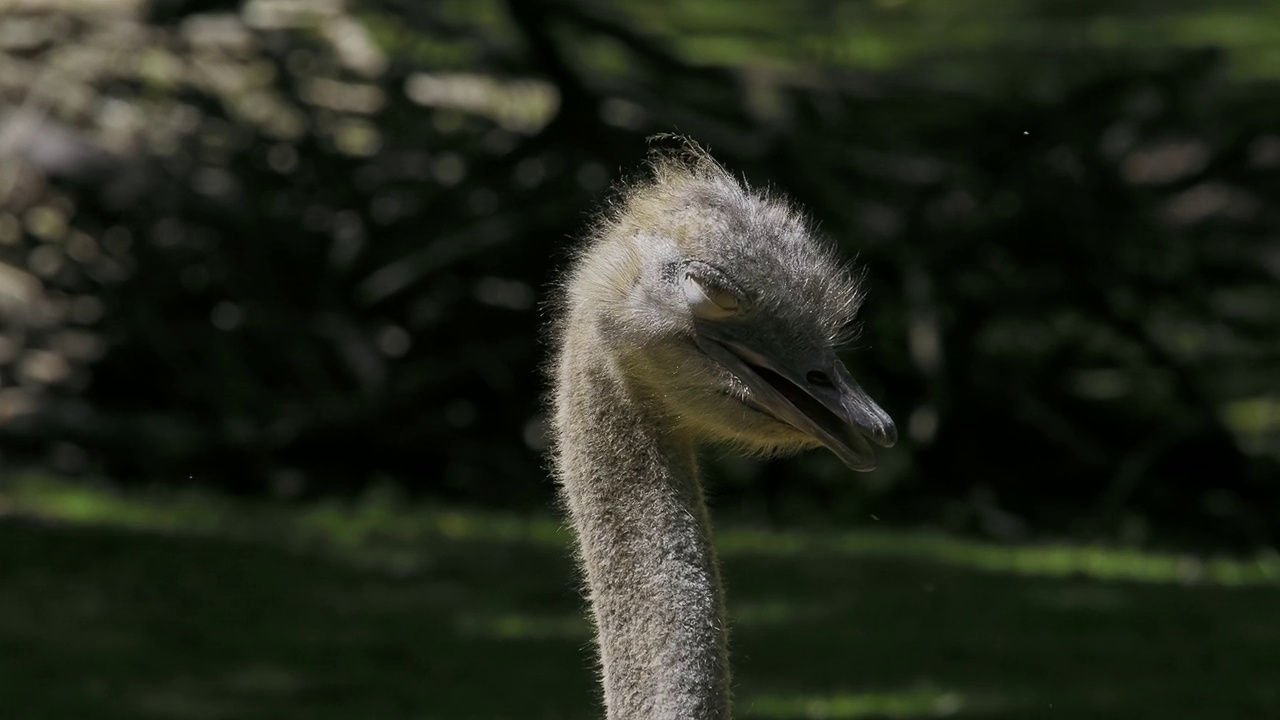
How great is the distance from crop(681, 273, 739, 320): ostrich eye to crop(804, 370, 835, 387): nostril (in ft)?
0.49

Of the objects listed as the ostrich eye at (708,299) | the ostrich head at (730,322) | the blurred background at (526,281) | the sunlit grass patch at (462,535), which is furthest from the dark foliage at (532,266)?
the ostrich eye at (708,299)

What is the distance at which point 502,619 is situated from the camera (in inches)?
288

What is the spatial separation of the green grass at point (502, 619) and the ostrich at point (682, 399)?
233cm

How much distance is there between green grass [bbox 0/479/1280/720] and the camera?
6.45 metres

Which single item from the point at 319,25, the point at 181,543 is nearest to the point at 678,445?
the point at 181,543

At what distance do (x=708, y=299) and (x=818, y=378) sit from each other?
0.21m

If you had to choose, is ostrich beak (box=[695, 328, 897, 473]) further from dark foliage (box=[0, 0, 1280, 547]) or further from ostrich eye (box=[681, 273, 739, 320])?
dark foliage (box=[0, 0, 1280, 547])

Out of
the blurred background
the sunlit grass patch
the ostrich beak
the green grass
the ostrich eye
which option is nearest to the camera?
the ostrich beak

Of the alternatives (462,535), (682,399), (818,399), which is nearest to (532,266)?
(462,535)

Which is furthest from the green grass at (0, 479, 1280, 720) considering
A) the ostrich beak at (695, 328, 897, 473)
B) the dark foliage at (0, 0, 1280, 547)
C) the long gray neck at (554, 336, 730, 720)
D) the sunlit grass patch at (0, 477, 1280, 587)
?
the ostrich beak at (695, 328, 897, 473)

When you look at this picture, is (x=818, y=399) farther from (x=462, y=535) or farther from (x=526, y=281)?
(x=526, y=281)

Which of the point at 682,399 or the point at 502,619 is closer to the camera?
the point at 682,399

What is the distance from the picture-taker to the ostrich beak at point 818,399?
10.6 ft

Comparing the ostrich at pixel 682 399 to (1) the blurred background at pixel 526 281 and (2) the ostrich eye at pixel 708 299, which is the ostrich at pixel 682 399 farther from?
(1) the blurred background at pixel 526 281
